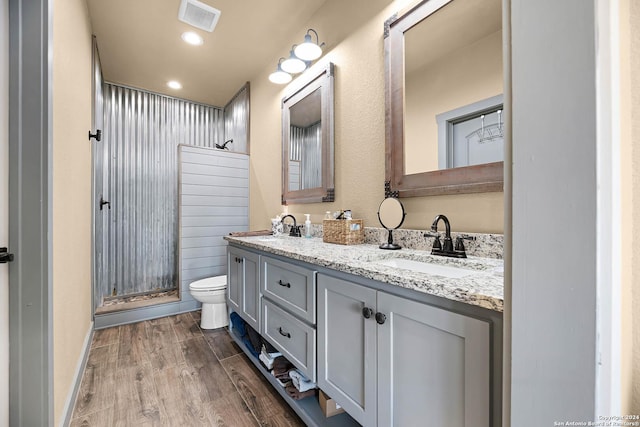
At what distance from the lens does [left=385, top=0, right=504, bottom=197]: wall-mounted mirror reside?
Result: 1.16 meters

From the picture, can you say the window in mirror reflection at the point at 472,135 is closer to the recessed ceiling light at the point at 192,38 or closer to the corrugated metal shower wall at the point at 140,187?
the recessed ceiling light at the point at 192,38

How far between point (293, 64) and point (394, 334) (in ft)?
6.76

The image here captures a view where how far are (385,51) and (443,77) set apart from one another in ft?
1.37

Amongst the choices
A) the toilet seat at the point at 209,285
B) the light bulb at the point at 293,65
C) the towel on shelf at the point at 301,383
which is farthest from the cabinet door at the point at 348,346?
the light bulb at the point at 293,65

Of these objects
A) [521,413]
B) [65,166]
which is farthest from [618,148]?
[65,166]

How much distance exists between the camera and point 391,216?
1495 mm

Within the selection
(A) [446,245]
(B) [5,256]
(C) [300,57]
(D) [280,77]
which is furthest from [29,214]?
(D) [280,77]

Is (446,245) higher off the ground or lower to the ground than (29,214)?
lower

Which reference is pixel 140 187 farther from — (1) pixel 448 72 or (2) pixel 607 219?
(2) pixel 607 219

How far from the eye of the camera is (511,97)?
498 millimetres

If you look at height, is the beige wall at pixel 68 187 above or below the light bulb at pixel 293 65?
below

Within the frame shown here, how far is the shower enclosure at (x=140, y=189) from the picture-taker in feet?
10.1

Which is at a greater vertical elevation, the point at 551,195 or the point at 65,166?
the point at 65,166

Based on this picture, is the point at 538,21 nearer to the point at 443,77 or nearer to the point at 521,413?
the point at 521,413
